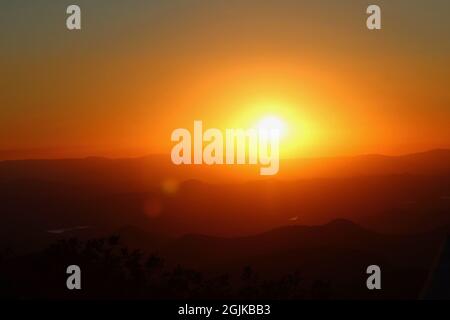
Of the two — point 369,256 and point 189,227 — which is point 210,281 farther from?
point 369,256

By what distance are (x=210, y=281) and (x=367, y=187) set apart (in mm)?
1536

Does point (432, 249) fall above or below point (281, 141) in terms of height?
below

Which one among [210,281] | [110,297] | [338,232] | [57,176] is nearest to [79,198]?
[57,176]

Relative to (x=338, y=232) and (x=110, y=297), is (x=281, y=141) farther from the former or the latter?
(x=110, y=297)

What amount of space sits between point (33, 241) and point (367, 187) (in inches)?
113

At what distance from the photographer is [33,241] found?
5031 mm

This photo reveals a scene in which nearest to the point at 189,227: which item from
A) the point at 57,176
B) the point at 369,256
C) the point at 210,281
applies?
the point at 210,281

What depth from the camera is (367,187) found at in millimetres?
5031

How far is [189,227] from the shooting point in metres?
4.91
